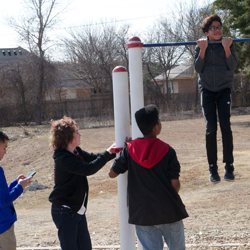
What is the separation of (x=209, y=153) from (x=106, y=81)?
27.5m

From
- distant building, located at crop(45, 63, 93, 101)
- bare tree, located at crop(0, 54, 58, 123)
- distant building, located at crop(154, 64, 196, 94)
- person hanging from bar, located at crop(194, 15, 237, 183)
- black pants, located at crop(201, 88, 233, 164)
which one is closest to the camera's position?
person hanging from bar, located at crop(194, 15, 237, 183)

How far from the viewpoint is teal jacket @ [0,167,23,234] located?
315 cm

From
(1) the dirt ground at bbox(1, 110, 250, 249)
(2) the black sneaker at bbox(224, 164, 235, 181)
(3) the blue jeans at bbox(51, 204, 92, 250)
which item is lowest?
(1) the dirt ground at bbox(1, 110, 250, 249)

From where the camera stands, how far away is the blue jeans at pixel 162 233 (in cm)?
271

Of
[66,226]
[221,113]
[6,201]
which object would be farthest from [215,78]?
[6,201]

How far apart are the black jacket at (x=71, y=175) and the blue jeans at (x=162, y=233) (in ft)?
2.18

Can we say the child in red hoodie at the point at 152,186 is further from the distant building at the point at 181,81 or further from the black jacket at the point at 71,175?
the distant building at the point at 181,81

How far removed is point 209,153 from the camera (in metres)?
4.31

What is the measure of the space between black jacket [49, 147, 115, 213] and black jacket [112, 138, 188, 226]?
0.47 m

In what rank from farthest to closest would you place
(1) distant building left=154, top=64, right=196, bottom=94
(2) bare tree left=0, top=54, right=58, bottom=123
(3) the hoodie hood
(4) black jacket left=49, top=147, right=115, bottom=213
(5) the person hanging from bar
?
1. (1) distant building left=154, top=64, right=196, bottom=94
2. (2) bare tree left=0, top=54, right=58, bottom=123
3. (5) the person hanging from bar
4. (4) black jacket left=49, top=147, right=115, bottom=213
5. (3) the hoodie hood

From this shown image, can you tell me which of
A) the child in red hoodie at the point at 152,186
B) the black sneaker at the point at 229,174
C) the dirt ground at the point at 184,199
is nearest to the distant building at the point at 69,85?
the dirt ground at the point at 184,199

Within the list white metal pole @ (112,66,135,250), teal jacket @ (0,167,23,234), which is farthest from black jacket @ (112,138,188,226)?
teal jacket @ (0,167,23,234)

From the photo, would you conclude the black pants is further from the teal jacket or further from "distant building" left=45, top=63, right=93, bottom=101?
→ "distant building" left=45, top=63, right=93, bottom=101

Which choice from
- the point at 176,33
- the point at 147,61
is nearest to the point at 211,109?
the point at 176,33
